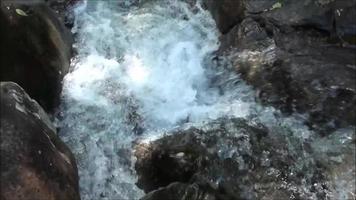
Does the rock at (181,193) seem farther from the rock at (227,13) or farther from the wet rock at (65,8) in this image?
the wet rock at (65,8)

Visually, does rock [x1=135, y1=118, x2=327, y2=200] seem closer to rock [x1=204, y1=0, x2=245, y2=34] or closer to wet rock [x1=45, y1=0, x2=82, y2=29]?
rock [x1=204, y1=0, x2=245, y2=34]

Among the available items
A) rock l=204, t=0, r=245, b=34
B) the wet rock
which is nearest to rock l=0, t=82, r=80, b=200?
the wet rock

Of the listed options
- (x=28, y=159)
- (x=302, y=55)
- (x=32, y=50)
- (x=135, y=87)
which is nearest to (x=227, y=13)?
(x=302, y=55)

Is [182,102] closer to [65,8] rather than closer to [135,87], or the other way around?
[135,87]

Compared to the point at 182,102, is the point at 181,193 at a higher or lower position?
higher

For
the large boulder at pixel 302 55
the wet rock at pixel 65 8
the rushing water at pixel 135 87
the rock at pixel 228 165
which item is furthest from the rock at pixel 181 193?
the wet rock at pixel 65 8

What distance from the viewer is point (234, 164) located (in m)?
5.08

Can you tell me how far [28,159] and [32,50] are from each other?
2.05 m

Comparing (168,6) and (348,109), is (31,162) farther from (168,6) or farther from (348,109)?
(168,6)

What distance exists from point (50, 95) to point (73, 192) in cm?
190

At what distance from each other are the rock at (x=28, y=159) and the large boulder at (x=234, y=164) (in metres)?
0.85

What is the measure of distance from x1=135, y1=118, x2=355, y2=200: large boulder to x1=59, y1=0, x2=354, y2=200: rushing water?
199 millimetres

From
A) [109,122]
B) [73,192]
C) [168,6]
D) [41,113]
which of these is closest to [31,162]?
[73,192]

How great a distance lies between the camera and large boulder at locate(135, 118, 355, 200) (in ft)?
15.6
